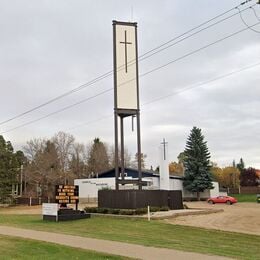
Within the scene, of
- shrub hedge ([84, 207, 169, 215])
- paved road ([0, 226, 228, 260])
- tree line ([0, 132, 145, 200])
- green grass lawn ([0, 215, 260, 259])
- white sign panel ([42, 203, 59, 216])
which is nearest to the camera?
paved road ([0, 226, 228, 260])

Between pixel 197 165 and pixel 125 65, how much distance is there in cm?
3907

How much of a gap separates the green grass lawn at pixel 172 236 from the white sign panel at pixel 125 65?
982 centimetres

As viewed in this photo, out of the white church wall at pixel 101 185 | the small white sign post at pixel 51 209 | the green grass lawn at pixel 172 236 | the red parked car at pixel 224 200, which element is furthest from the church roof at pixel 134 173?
the small white sign post at pixel 51 209

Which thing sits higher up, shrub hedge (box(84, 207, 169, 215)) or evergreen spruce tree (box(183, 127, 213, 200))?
evergreen spruce tree (box(183, 127, 213, 200))

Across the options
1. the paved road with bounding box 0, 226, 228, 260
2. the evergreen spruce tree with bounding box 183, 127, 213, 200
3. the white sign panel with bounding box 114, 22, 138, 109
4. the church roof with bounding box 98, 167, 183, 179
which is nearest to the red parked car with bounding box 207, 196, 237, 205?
the evergreen spruce tree with bounding box 183, 127, 213, 200

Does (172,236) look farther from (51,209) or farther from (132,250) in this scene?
(51,209)

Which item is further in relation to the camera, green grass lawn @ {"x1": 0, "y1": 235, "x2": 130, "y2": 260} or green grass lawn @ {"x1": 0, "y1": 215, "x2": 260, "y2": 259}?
green grass lawn @ {"x1": 0, "y1": 215, "x2": 260, "y2": 259}

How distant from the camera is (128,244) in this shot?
15008 millimetres

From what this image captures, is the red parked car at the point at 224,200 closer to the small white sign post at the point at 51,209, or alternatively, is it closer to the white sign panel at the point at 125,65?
the white sign panel at the point at 125,65

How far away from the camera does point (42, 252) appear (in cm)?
1297

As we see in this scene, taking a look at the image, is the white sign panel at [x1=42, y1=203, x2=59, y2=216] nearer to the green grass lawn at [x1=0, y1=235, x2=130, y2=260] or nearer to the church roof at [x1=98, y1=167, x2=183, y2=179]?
the green grass lawn at [x1=0, y1=235, x2=130, y2=260]

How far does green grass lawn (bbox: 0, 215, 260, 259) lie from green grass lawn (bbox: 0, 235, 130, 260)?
10.0ft

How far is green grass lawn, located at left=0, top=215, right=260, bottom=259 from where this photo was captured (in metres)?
14.7

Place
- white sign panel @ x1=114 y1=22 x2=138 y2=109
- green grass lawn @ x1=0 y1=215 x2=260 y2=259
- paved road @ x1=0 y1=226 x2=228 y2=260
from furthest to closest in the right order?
white sign panel @ x1=114 y1=22 x2=138 y2=109 < green grass lawn @ x1=0 y1=215 x2=260 y2=259 < paved road @ x1=0 y1=226 x2=228 y2=260
